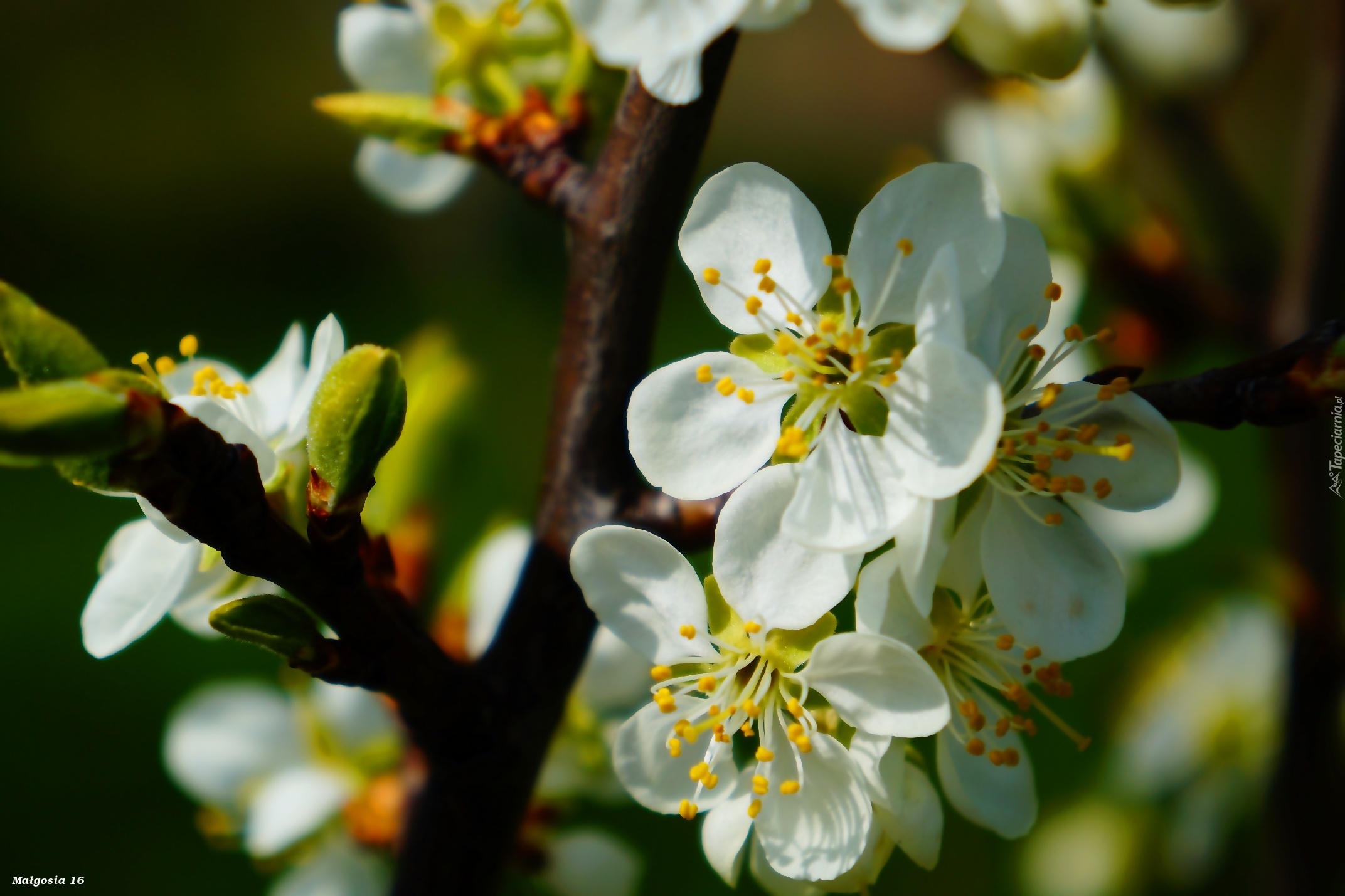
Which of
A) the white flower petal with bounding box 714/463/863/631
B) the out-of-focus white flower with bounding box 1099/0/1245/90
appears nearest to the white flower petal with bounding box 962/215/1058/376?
the white flower petal with bounding box 714/463/863/631

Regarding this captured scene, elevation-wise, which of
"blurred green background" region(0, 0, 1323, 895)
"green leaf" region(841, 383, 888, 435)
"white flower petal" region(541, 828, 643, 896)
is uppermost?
"green leaf" region(841, 383, 888, 435)

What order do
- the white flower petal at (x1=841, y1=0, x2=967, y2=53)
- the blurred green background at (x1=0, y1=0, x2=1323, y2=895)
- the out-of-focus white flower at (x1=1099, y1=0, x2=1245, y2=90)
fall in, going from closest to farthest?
1. the white flower petal at (x1=841, y1=0, x2=967, y2=53)
2. the out-of-focus white flower at (x1=1099, y1=0, x2=1245, y2=90)
3. the blurred green background at (x1=0, y1=0, x2=1323, y2=895)

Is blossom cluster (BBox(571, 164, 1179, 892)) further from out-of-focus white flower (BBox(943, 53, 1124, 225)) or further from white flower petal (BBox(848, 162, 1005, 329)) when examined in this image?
out-of-focus white flower (BBox(943, 53, 1124, 225))

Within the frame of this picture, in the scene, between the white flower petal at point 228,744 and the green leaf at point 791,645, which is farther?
the white flower petal at point 228,744

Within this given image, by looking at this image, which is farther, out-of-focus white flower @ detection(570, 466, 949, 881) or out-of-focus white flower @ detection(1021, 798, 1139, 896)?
out-of-focus white flower @ detection(1021, 798, 1139, 896)

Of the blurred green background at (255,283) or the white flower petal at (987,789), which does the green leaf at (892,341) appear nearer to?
the white flower petal at (987,789)

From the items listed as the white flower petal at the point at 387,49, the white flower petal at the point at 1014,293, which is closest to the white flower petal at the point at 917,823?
the white flower petal at the point at 1014,293

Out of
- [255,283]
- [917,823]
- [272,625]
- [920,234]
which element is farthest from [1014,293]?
[255,283]
